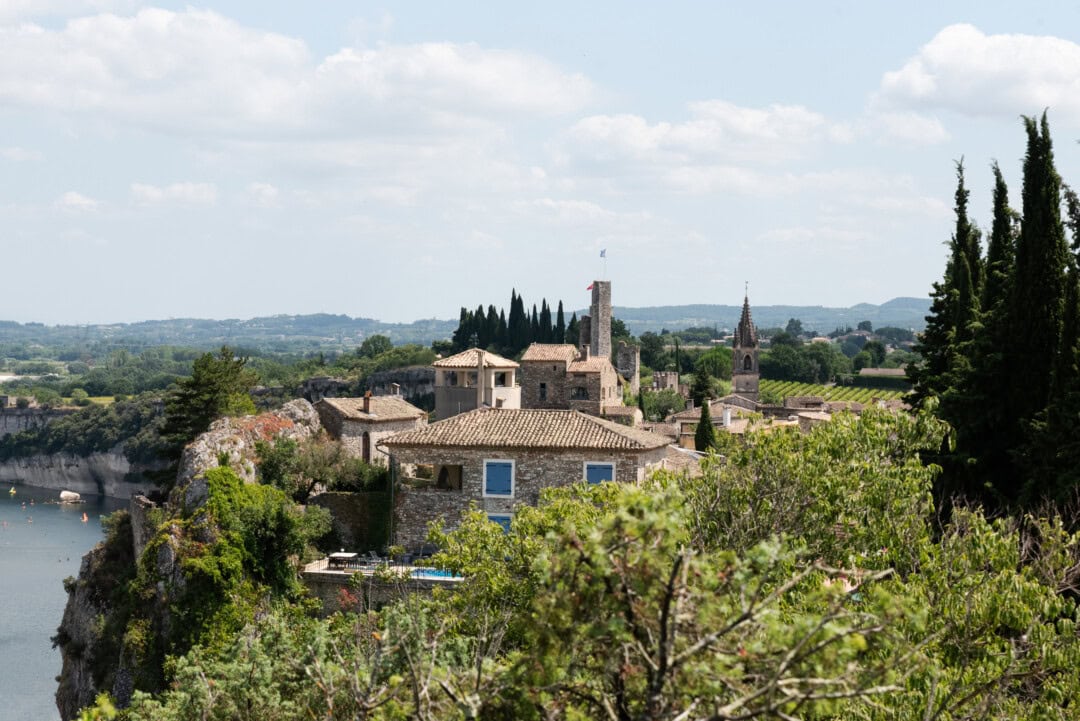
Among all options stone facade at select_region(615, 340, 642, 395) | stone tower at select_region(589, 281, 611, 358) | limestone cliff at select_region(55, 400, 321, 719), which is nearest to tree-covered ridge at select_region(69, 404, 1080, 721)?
limestone cliff at select_region(55, 400, 321, 719)

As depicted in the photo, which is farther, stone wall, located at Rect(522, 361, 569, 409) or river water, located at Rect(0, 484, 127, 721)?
stone wall, located at Rect(522, 361, 569, 409)

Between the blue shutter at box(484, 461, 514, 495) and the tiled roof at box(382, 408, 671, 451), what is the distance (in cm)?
47

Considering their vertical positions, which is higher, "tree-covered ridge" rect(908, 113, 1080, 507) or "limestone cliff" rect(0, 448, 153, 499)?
"tree-covered ridge" rect(908, 113, 1080, 507)

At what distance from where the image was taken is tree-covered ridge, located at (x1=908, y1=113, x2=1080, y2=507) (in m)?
20.1

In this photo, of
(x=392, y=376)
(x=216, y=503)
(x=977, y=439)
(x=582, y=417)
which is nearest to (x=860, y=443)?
(x=977, y=439)

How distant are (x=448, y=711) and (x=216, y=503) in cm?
1958

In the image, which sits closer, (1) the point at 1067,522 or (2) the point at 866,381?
(1) the point at 1067,522

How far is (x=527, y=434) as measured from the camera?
29359 mm

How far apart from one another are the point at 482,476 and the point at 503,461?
0.67 m

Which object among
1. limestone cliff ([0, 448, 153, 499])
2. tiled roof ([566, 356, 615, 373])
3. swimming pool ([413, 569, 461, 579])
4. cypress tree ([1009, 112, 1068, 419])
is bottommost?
limestone cliff ([0, 448, 153, 499])

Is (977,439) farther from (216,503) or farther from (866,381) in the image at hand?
(866,381)

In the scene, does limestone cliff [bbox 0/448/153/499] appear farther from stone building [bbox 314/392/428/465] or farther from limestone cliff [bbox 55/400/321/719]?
stone building [bbox 314/392/428/465]

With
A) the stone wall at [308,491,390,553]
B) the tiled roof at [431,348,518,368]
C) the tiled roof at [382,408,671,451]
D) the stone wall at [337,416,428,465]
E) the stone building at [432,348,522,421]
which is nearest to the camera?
the tiled roof at [382,408,671,451]

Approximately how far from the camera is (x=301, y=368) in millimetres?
171375
